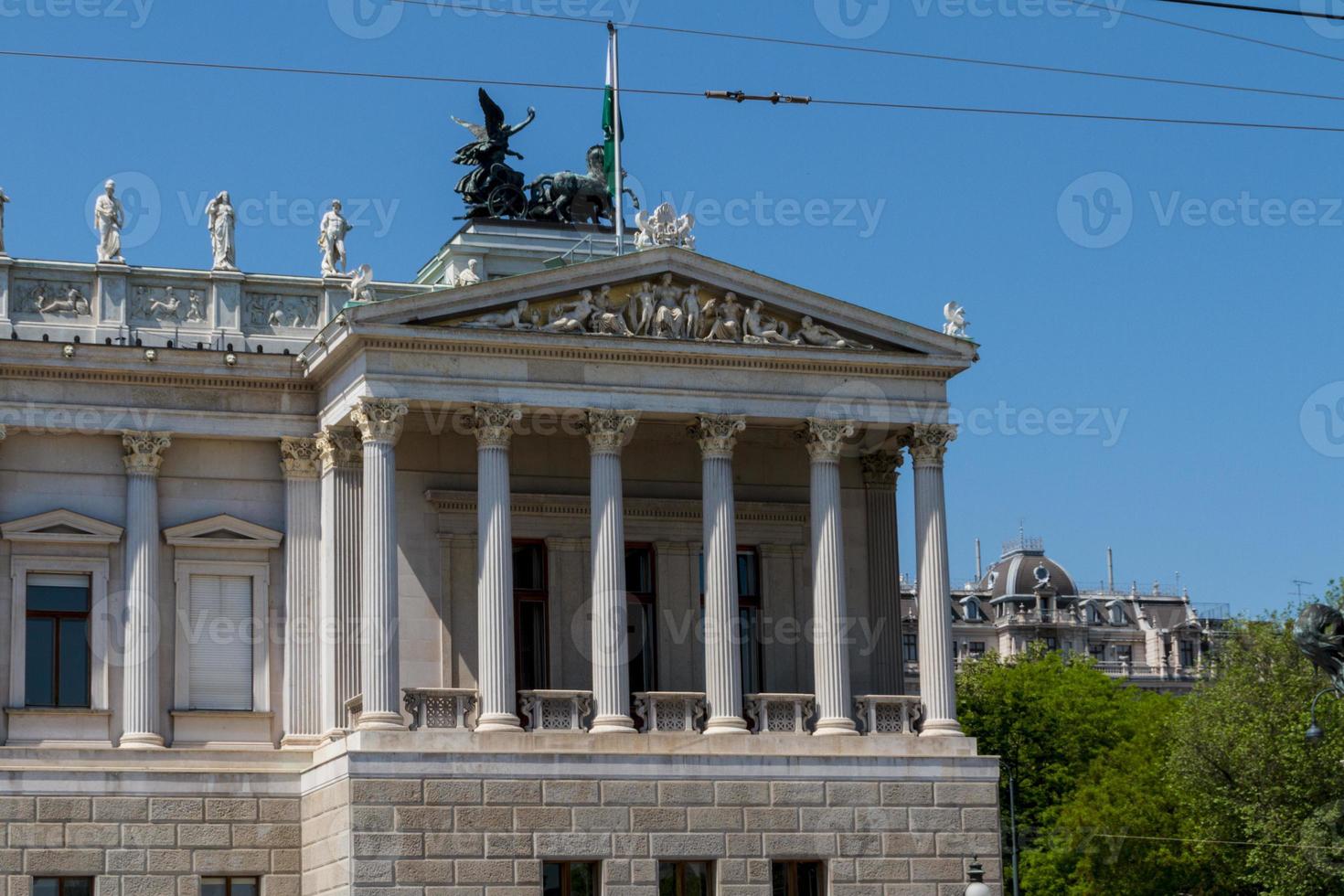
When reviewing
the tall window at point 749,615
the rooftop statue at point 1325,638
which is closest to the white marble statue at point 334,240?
the tall window at point 749,615

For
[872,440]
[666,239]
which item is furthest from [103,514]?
[872,440]

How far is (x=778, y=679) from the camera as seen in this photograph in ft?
159

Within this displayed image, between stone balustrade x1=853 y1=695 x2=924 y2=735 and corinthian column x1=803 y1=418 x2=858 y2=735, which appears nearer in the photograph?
corinthian column x1=803 y1=418 x2=858 y2=735

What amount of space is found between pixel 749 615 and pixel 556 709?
6146mm

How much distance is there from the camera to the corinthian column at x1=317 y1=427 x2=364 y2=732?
4503 cm

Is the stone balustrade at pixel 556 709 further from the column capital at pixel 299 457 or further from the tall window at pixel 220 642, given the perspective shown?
the column capital at pixel 299 457

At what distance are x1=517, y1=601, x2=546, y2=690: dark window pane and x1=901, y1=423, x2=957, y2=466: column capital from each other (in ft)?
26.3

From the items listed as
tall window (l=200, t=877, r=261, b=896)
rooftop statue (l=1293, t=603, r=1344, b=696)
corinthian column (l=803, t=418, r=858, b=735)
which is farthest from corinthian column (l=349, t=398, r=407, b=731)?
rooftop statue (l=1293, t=603, r=1344, b=696)

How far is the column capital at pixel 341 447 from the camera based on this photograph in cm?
4588

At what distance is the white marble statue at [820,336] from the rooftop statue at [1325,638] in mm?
16167

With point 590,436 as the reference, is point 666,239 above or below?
above

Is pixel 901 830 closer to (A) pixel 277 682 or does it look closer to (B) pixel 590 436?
(B) pixel 590 436

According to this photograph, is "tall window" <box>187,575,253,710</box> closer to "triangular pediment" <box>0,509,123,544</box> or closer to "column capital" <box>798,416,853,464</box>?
"triangular pediment" <box>0,509,123,544</box>

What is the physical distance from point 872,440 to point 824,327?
11.3 feet
